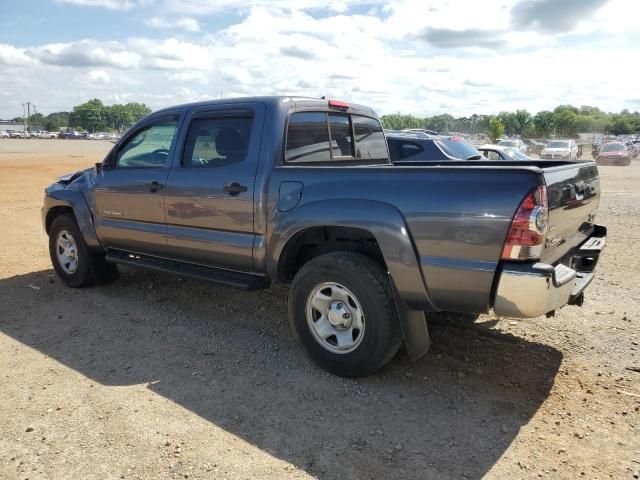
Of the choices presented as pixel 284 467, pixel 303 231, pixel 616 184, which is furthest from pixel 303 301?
pixel 616 184

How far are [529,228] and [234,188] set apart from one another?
2.22 meters

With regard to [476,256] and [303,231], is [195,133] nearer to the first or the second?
[303,231]

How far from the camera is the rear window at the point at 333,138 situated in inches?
168

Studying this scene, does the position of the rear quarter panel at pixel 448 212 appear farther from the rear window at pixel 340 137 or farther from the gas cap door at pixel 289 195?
the rear window at pixel 340 137

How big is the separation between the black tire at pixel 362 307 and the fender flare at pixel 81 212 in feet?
9.11

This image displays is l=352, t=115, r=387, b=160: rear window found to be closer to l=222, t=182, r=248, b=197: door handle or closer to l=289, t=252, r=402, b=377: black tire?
l=222, t=182, r=248, b=197: door handle

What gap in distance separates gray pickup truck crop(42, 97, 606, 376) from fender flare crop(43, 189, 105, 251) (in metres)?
0.02

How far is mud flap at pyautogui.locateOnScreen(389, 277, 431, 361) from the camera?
3422 millimetres

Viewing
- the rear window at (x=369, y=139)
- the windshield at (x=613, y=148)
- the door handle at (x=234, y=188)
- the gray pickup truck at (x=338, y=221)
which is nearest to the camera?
the gray pickup truck at (x=338, y=221)

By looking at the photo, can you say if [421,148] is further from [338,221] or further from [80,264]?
[338,221]

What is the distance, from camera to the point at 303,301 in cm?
378

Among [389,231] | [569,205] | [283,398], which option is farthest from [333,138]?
[283,398]

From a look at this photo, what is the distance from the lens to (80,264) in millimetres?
5633

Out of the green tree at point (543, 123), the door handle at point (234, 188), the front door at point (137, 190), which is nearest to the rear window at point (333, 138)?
the door handle at point (234, 188)
